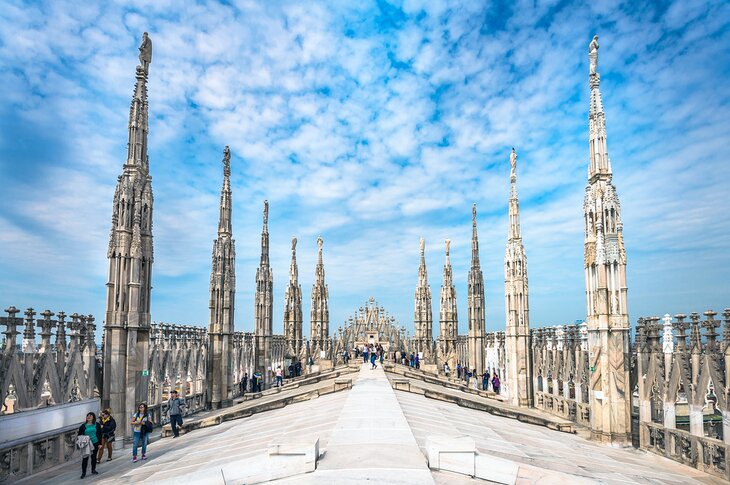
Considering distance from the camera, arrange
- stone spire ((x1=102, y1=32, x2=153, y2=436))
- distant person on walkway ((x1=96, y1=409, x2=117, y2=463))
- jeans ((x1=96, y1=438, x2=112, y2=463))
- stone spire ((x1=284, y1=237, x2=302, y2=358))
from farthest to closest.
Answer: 1. stone spire ((x1=284, y1=237, x2=302, y2=358))
2. stone spire ((x1=102, y1=32, x2=153, y2=436))
3. distant person on walkway ((x1=96, y1=409, x2=117, y2=463))
4. jeans ((x1=96, y1=438, x2=112, y2=463))

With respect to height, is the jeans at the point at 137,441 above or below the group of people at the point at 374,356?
below

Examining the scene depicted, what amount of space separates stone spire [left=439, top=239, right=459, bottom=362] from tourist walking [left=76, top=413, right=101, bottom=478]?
3562 cm

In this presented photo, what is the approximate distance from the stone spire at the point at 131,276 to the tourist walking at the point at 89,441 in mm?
3463

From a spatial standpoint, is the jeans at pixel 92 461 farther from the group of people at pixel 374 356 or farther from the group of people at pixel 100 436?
the group of people at pixel 374 356

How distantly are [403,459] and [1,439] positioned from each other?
12319 mm

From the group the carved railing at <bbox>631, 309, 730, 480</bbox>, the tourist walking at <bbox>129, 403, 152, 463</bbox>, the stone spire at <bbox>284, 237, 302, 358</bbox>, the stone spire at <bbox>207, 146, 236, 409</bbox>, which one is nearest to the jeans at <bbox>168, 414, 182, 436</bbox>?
the tourist walking at <bbox>129, 403, 152, 463</bbox>

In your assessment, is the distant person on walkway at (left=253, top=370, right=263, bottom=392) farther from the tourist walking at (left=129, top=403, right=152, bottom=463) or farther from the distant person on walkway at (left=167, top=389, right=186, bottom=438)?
the tourist walking at (left=129, top=403, right=152, bottom=463)

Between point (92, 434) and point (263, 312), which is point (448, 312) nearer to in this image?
point (263, 312)

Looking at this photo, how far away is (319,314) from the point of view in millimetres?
53594

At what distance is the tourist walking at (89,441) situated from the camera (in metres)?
13.5

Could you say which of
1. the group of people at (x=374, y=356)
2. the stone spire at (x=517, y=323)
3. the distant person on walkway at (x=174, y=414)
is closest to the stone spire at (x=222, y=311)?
the group of people at (x=374, y=356)

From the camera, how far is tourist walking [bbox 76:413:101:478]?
13.5m

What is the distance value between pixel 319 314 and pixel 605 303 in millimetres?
38668

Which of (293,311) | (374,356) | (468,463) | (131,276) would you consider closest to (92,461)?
(131,276)
